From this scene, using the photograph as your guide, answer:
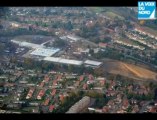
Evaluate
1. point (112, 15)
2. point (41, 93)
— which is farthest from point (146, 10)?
point (41, 93)

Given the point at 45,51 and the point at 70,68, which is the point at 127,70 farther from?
the point at 45,51

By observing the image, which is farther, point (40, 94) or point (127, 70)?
point (127, 70)

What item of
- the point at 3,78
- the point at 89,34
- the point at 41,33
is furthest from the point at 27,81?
the point at 89,34

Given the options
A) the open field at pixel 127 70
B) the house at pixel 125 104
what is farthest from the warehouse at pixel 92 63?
the house at pixel 125 104

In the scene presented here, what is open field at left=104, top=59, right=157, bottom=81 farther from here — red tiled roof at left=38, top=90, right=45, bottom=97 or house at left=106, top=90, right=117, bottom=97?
red tiled roof at left=38, top=90, right=45, bottom=97

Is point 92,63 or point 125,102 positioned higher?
point 92,63

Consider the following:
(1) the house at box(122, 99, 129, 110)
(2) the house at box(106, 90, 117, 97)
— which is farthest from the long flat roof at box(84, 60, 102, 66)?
(1) the house at box(122, 99, 129, 110)

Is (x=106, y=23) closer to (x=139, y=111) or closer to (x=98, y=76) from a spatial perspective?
(x=98, y=76)

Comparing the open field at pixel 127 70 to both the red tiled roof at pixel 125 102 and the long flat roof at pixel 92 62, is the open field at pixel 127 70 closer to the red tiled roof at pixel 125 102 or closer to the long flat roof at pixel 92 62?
the long flat roof at pixel 92 62
